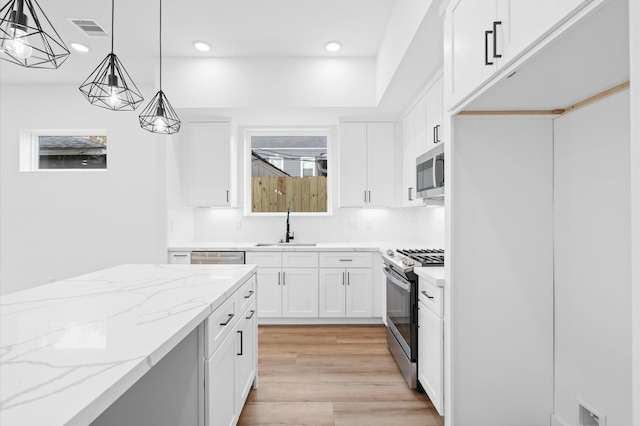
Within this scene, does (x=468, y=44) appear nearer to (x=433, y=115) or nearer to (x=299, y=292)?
(x=433, y=115)

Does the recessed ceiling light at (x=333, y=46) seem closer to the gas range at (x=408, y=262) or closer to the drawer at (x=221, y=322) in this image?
the gas range at (x=408, y=262)

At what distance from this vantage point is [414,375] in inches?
92.2

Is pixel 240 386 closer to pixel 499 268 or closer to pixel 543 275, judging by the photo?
pixel 499 268

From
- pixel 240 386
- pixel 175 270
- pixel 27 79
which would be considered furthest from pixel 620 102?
pixel 27 79

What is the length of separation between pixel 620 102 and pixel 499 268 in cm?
91

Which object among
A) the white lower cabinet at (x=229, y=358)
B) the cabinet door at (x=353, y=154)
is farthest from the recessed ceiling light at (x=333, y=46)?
the white lower cabinet at (x=229, y=358)

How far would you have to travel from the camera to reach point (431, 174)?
2.54m

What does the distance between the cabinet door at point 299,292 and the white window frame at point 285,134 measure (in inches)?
35.9

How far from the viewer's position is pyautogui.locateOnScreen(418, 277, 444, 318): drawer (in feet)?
6.25

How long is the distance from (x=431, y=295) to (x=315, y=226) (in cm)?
248

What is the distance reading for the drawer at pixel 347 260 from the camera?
375 centimetres

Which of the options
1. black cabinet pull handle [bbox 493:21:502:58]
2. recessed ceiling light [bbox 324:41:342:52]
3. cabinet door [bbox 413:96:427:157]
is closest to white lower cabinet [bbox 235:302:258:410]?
black cabinet pull handle [bbox 493:21:502:58]

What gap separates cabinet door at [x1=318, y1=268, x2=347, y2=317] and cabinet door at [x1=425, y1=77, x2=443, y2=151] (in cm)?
169

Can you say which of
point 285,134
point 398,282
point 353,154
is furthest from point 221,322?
point 285,134
